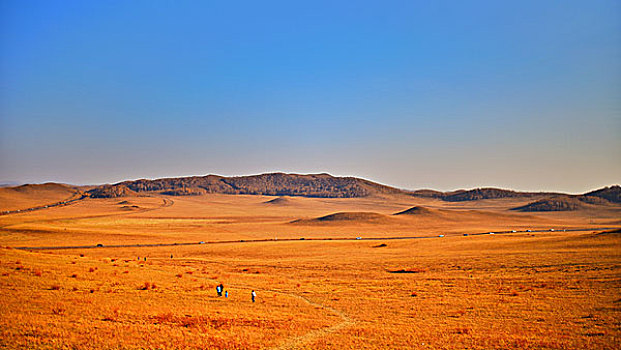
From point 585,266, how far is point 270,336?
24.4 meters

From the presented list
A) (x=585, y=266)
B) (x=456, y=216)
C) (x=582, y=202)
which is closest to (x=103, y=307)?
(x=585, y=266)

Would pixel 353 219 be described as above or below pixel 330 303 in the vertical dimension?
above

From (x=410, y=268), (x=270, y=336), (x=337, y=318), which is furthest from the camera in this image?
(x=410, y=268)

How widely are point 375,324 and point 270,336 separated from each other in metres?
4.48

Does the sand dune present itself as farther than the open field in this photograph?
Yes

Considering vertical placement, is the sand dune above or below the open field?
above

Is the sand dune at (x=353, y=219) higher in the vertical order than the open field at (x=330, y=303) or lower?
higher

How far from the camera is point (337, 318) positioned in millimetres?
18516

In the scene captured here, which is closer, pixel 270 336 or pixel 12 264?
pixel 270 336

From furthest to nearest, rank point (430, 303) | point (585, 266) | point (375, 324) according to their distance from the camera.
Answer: point (585, 266) < point (430, 303) < point (375, 324)

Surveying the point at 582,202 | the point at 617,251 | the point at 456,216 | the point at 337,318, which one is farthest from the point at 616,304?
the point at 582,202

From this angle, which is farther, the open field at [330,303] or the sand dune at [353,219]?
the sand dune at [353,219]

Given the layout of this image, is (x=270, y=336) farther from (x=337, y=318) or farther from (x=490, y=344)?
(x=490, y=344)

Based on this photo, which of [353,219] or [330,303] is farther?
[353,219]
